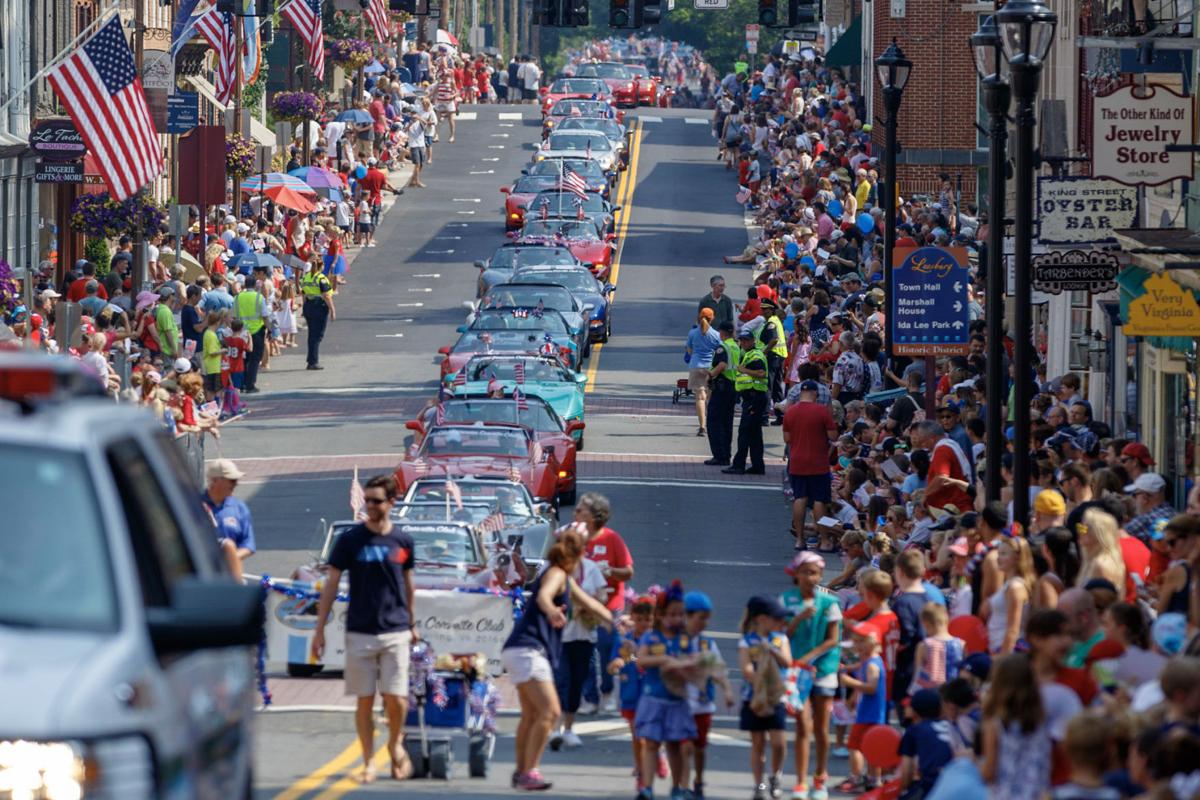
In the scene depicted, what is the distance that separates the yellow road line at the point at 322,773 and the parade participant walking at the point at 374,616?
257 millimetres

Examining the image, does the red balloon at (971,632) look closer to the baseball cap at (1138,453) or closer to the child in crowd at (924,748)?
the child in crowd at (924,748)

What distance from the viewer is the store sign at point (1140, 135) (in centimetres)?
2225

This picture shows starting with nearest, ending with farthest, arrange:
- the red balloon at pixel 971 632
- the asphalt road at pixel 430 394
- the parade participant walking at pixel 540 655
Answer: the parade participant walking at pixel 540 655, the red balloon at pixel 971 632, the asphalt road at pixel 430 394

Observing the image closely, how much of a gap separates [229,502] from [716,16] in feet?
330

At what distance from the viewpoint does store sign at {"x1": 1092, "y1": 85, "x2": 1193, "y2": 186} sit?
2225cm

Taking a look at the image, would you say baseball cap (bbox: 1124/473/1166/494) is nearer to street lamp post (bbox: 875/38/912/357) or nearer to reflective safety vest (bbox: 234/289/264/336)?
street lamp post (bbox: 875/38/912/357)

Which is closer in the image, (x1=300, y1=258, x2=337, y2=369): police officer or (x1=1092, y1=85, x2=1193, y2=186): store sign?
(x1=1092, y1=85, x2=1193, y2=186): store sign

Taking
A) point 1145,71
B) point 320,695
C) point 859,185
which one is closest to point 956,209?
point 859,185

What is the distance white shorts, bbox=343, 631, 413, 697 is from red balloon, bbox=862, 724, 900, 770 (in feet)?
8.45

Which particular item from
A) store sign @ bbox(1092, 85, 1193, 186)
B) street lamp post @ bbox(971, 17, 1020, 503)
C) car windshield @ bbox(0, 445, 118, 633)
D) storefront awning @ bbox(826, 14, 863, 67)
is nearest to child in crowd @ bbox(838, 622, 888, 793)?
street lamp post @ bbox(971, 17, 1020, 503)

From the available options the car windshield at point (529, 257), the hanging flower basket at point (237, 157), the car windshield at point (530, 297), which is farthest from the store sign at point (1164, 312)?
the hanging flower basket at point (237, 157)

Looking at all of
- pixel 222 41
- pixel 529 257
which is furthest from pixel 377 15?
pixel 529 257

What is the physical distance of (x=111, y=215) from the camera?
39.4m

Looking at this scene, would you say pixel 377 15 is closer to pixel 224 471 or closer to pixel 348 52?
pixel 348 52
